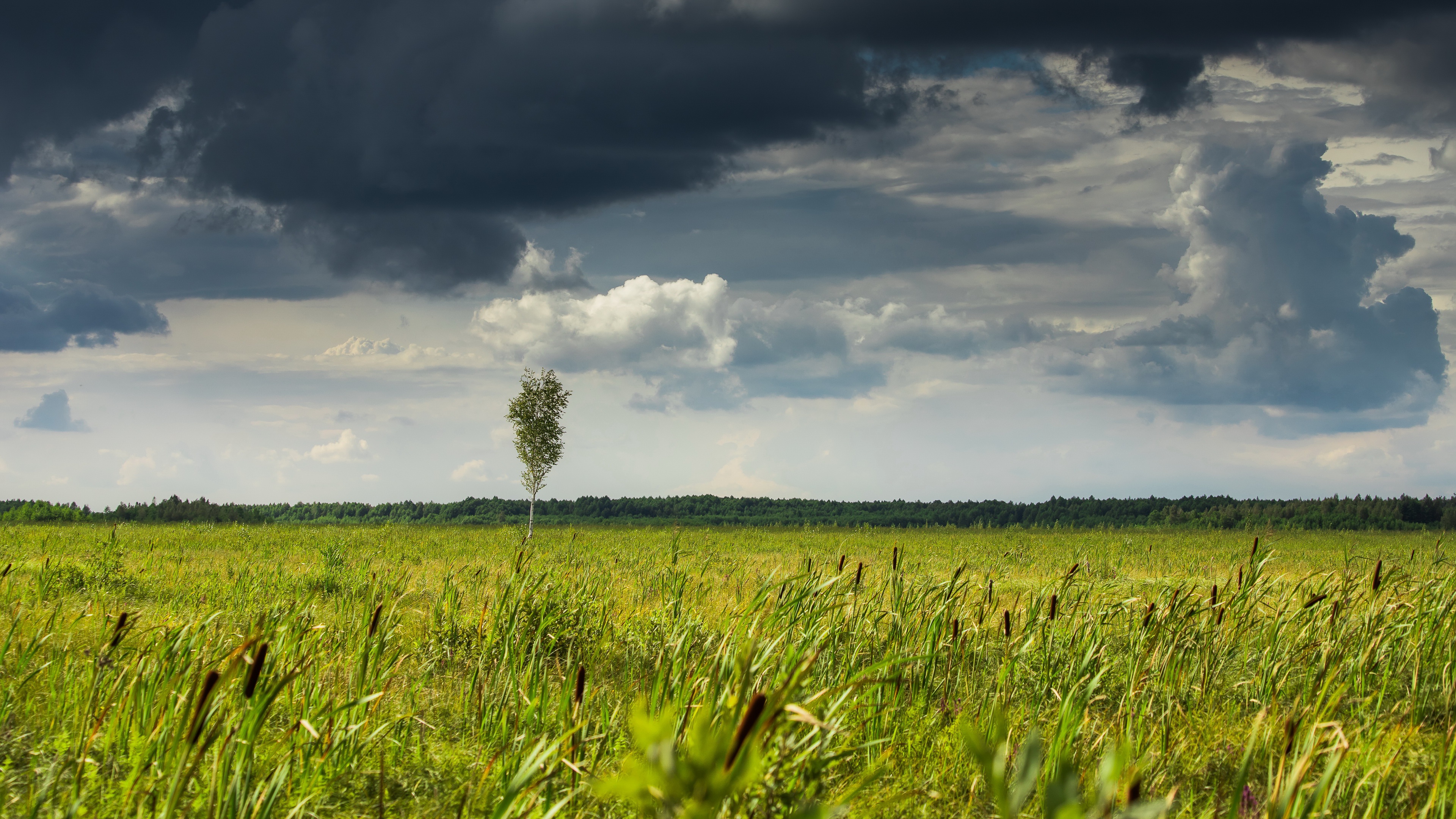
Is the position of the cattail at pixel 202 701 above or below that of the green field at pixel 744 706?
above

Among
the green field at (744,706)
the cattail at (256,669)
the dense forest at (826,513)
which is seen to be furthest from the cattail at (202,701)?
the dense forest at (826,513)

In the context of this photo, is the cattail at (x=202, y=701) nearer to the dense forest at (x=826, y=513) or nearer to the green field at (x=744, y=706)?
the green field at (x=744, y=706)

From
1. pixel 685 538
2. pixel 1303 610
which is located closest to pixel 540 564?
pixel 1303 610

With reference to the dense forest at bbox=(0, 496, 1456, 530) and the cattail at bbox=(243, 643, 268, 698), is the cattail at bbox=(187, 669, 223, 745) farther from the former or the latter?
the dense forest at bbox=(0, 496, 1456, 530)

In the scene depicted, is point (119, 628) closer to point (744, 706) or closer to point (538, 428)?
point (744, 706)

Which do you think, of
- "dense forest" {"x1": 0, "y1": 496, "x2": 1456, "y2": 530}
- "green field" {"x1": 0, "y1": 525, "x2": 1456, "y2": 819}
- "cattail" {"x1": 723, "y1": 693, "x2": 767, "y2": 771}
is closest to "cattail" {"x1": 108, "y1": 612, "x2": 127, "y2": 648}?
"green field" {"x1": 0, "y1": 525, "x2": 1456, "y2": 819}

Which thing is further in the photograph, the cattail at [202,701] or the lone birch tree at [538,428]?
the lone birch tree at [538,428]

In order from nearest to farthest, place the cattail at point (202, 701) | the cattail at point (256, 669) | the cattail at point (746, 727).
Answer: the cattail at point (746, 727) → the cattail at point (202, 701) → the cattail at point (256, 669)

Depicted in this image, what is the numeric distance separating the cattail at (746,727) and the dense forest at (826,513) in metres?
40.8

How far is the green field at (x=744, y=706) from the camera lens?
2775 millimetres

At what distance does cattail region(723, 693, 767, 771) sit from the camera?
4.59ft

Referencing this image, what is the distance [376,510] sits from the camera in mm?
140625

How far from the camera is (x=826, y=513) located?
391 feet

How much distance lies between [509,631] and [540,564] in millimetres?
6370
